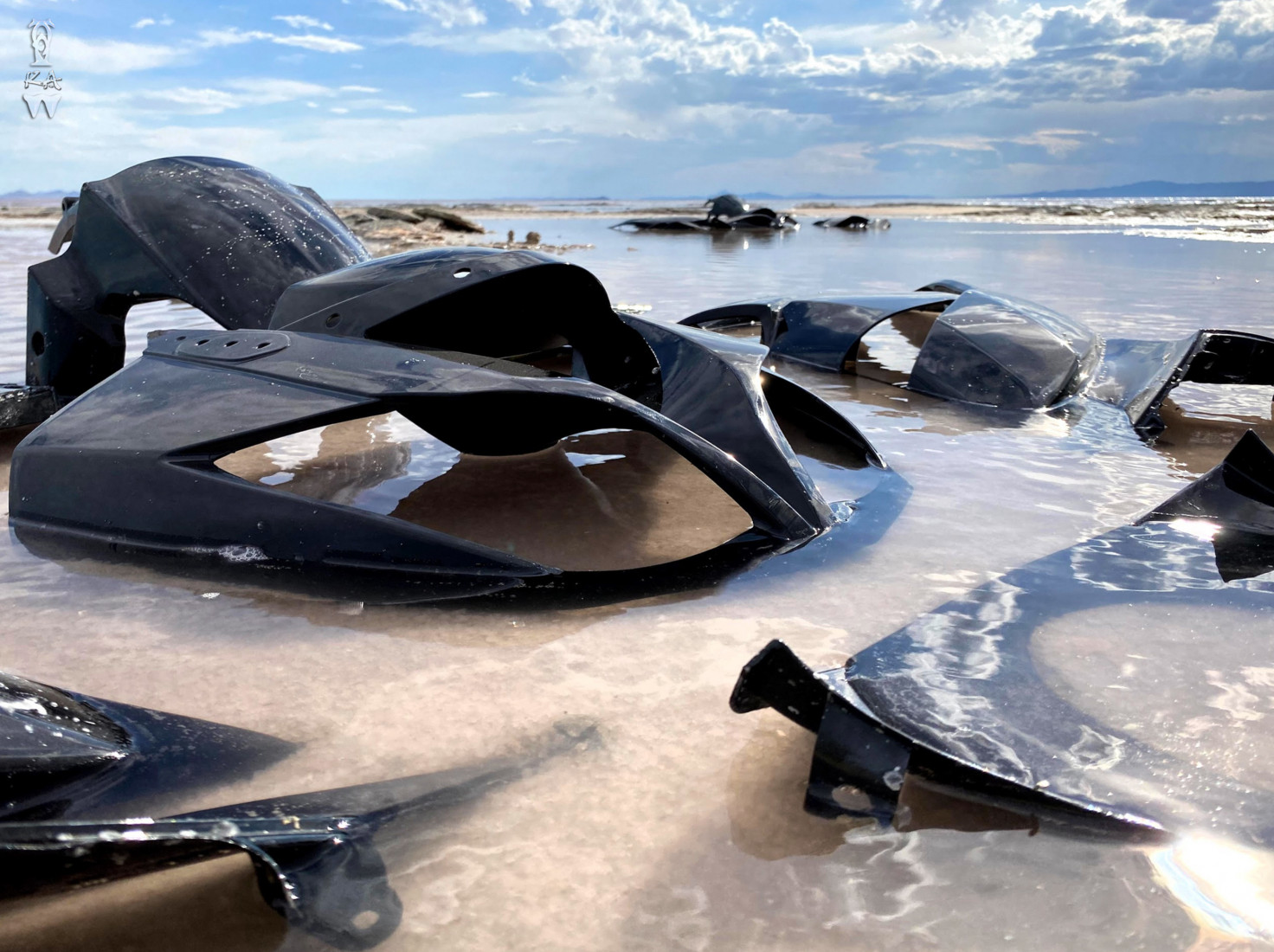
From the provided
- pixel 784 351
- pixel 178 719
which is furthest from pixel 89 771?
pixel 784 351

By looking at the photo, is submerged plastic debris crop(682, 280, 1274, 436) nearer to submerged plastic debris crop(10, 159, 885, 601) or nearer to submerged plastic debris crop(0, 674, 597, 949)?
submerged plastic debris crop(10, 159, 885, 601)

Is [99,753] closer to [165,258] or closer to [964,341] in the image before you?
[165,258]

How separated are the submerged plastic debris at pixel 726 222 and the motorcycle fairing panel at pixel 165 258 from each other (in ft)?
55.7

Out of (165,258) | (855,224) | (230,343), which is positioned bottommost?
(230,343)

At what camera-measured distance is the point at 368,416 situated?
118 inches

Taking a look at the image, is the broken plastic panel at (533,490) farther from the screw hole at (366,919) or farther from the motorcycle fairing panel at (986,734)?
the screw hole at (366,919)

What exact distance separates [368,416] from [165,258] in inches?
47.3

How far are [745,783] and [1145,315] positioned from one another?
635cm

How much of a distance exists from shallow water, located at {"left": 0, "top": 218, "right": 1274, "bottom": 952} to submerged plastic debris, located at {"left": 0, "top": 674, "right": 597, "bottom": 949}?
0.04m

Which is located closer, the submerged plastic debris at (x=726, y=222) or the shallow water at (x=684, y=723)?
the shallow water at (x=684, y=723)

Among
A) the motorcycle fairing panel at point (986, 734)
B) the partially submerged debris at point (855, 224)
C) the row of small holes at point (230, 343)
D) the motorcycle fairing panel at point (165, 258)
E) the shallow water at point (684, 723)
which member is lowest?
the shallow water at point (684, 723)

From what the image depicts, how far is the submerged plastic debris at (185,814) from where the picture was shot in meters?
1.01

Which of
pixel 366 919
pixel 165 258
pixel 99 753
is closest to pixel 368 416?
pixel 165 258

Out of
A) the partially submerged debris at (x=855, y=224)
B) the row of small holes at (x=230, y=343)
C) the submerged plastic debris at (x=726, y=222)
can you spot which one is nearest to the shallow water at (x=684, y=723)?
the row of small holes at (x=230, y=343)
